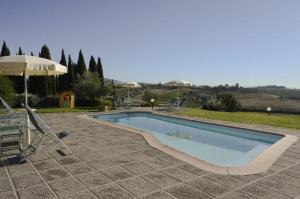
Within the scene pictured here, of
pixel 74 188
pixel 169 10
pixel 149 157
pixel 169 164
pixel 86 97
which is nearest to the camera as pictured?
pixel 74 188

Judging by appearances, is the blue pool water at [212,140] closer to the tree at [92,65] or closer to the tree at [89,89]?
the tree at [89,89]

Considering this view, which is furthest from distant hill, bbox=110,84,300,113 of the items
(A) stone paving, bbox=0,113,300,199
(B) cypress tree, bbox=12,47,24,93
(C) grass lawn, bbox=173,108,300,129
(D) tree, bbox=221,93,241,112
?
(A) stone paving, bbox=0,113,300,199

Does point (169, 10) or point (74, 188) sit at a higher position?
point (169, 10)

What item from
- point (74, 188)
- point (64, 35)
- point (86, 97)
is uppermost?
point (64, 35)

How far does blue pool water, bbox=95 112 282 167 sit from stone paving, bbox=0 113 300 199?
1.58 metres

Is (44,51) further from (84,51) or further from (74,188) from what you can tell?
(74,188)

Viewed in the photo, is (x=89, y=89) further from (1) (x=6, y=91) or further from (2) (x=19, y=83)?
(2) (x=19, y=83)

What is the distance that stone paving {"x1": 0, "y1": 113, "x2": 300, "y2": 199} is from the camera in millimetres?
4188

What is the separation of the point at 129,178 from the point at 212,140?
625 centimetres

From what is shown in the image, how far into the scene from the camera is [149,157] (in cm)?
627

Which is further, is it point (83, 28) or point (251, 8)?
point (83, 28)

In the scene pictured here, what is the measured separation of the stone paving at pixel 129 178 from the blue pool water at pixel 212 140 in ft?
5.19

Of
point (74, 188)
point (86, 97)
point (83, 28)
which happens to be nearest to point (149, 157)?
point (74, 188)

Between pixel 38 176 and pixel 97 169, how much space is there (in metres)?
1.14
